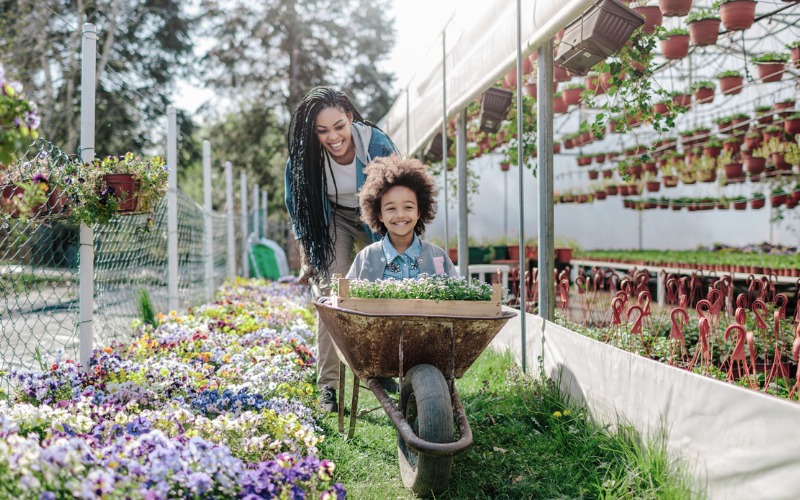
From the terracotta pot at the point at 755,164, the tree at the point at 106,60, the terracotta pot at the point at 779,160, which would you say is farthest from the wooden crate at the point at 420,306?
the tree at the point at 106,60

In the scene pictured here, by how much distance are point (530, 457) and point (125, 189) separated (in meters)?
2.12

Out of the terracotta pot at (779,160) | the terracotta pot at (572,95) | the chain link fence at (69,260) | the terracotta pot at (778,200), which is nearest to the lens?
the chain link fence at (69,260)

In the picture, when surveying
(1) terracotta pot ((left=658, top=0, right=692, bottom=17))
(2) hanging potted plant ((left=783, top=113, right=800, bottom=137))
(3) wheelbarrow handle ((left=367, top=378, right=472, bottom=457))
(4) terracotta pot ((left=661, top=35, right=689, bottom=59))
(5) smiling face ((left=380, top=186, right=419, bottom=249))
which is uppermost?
(4) terracotta pot ((left=661, top=35, right=689, bottom=59))

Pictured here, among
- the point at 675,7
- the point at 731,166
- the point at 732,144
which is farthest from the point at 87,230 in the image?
the point at 732,144

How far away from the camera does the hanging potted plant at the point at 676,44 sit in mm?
5137

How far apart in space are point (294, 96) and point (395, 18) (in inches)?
212

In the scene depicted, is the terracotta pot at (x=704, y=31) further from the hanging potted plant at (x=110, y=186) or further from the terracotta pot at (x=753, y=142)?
the terracotta pot at (x=753, y=142)

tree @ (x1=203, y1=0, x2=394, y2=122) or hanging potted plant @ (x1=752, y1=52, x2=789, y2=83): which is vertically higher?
tree @ (x1=203, y1=0, x2=394, y2=122)

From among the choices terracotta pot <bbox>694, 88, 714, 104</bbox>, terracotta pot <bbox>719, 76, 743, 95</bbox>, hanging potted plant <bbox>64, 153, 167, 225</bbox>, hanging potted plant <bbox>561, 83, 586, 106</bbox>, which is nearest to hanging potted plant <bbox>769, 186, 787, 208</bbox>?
terracotta pot <bbox>694, 88, 714, 104</bbox>

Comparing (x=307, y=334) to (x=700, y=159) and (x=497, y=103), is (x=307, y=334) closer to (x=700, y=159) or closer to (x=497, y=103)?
(x=497, y=103)

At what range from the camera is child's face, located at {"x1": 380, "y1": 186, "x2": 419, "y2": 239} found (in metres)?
3.23

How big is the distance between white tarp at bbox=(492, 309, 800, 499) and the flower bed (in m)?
1.14

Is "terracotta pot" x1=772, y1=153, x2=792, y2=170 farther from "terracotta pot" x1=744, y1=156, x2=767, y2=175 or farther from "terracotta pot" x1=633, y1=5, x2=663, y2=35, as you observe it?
"terracotta pot" x1=633, y1=5, x2=663, y2=35

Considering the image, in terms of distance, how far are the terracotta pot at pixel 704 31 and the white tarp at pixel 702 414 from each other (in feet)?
9.63
